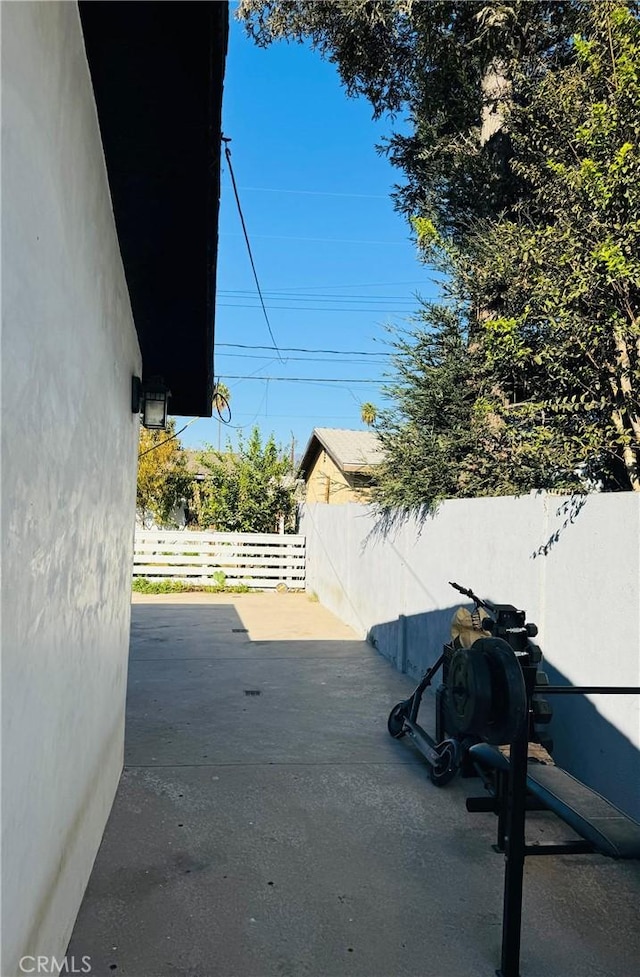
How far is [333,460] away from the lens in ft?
58.6

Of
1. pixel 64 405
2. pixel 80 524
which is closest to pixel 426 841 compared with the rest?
pixel 80 524

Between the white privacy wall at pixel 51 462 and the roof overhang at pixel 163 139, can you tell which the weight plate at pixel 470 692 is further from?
the roof overhang at pixel 163 139

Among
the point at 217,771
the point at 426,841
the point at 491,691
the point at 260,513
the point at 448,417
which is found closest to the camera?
the point at 491,691

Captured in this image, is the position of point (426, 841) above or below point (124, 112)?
below

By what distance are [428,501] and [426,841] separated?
4001mm

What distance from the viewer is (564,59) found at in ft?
22.8

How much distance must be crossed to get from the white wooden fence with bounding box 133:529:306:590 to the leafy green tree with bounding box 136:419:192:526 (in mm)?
2591

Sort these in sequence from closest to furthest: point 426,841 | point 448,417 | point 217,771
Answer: point 426,841 < point 217,771 < point 448,417

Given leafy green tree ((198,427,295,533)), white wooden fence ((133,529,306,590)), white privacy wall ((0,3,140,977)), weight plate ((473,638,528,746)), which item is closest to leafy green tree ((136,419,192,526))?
leafy green tree ((198,427,295,533))

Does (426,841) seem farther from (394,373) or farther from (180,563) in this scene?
(180,563)

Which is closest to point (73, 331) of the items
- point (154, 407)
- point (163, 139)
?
point (163, 139)

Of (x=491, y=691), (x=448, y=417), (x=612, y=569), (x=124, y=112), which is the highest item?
(x=124, y=112)

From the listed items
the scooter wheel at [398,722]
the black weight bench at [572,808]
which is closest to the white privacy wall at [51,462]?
the black weight bench at [572,808]

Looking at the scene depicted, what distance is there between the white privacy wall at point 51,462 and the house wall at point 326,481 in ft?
45.8
